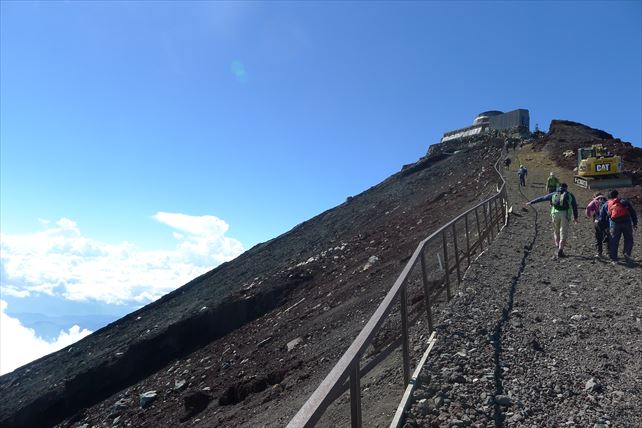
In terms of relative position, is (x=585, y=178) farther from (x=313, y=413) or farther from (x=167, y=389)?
(x=313, y=413)

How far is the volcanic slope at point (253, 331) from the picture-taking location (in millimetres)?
9742

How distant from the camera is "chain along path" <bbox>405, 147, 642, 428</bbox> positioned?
396 centimetres

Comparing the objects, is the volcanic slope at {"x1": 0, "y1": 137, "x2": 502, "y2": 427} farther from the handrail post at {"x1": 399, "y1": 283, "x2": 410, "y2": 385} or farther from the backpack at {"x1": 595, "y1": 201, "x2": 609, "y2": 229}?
the backpack at {"x1": 595, "y1": 201, "x2": 609, "y2": 229}

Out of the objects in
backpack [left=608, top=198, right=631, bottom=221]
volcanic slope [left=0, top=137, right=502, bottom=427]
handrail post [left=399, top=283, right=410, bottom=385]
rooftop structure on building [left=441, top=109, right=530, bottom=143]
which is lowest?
volcanic slope [left=0, top=137, right=502, bottom=427]

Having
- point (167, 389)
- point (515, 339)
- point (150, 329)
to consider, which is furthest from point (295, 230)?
point (515, 339)

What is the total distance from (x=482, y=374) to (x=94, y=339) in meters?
27.7

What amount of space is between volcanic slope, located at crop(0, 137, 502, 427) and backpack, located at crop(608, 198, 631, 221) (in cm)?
537

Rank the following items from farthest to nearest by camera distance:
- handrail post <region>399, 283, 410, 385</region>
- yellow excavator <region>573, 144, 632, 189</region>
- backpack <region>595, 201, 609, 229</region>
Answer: yellow excavator <region>573, 144, 632, 189</region> → backpack <region>595, 201, 609, 229</region> → handrail post <region>399, 283, 410, 385</region>

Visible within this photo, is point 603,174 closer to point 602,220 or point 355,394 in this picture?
point 602,220

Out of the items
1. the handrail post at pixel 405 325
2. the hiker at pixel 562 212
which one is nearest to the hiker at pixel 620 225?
the hiker at pixel 562 212

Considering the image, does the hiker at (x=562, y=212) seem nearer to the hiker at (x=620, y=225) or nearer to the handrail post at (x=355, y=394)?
the hiker at (x=620, y=225)

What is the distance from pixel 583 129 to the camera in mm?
43594

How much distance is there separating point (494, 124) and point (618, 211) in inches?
1895

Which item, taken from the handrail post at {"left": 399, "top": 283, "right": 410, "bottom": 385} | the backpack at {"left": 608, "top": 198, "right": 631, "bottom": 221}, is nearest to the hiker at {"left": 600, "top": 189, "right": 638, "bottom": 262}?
the backpack at {"left": 608, "top": 198, "right": 631, "bottom": 221}
